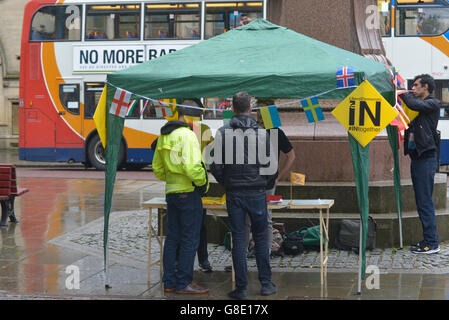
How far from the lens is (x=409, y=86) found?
63.9ft

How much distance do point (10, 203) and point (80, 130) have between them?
9.77 meters

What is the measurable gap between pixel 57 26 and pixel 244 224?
1526 centimetres

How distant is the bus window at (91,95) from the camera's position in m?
21.0

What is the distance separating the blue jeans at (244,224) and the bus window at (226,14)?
13.1m

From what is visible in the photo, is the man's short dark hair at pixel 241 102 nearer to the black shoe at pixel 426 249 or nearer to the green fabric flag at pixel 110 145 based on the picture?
the green fabric flag at pixel 110 145

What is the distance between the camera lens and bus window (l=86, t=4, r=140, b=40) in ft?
66.5

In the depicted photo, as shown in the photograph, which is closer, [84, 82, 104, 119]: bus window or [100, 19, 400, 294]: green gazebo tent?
[100, 19, 400, 294]: green gazebo tent

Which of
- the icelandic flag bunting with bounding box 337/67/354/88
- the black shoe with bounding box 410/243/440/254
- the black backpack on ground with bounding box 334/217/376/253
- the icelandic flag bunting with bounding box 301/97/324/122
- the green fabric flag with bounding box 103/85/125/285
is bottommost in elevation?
the black shoe with bounding box 410/243/440/254

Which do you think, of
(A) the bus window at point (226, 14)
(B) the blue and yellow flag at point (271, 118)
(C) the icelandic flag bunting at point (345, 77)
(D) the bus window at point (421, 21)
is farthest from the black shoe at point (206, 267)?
(D) the bus window at point (421, 21)

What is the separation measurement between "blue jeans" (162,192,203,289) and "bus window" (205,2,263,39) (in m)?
12.8

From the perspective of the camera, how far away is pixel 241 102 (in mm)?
6906

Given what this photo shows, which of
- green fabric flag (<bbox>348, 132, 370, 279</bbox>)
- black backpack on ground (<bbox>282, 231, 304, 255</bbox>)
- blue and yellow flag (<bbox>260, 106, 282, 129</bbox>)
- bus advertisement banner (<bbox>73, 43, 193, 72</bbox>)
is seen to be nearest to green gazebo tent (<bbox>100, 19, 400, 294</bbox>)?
green fabric flag (<bbox>348, 132, 370, 279</bbox>)

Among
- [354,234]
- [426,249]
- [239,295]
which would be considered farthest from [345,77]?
[426,249]

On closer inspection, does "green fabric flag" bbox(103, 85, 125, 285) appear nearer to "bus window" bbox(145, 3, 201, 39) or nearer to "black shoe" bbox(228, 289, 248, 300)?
"black shoe" bbox(228, 289, 248, 300)
